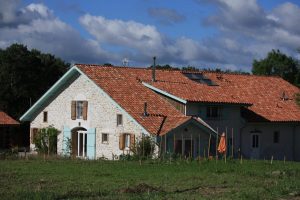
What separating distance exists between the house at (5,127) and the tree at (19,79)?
5.17 metres

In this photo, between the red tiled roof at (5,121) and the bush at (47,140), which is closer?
the bush at (47,140)

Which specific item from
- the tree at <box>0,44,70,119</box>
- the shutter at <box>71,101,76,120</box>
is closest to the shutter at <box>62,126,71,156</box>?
the shutter at <box>71,101,76,120</box>

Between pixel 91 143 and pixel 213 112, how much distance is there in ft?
27.6

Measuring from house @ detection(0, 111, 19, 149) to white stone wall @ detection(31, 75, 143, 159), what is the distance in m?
4.49

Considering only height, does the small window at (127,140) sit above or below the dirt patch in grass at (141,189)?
above

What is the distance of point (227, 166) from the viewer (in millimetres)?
29688

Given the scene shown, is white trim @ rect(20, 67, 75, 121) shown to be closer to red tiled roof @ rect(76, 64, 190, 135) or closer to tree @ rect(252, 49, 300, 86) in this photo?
red tiled roof @ rect(76, 64, 190, 135)

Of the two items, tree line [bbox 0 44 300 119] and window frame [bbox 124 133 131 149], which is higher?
tree line [bbox 0 44 300 119]

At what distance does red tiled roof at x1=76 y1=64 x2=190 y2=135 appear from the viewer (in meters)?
37.4

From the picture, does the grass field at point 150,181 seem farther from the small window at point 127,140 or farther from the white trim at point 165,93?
the white trim at point 165,93

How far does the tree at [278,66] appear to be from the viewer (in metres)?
70.4

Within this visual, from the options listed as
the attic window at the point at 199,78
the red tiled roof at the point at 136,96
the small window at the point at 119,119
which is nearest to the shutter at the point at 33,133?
the red tiled roof at the point at 136,96

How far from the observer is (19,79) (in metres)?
56.3

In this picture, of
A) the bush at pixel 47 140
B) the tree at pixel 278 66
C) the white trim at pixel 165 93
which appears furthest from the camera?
A: the tree at pixel 278 66
